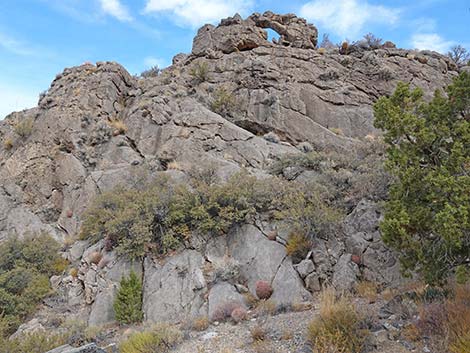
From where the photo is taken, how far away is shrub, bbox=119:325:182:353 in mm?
7203

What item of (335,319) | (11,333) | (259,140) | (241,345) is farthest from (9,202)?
(335,319)

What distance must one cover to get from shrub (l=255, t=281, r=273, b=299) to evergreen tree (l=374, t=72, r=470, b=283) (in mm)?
4095

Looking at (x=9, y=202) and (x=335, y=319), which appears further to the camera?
(x=9, y=202)

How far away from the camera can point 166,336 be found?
7.54m

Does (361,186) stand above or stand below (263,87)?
below

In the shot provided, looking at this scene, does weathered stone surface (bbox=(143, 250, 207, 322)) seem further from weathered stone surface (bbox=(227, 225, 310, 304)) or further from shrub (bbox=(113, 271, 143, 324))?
weathered stone surface (bbox=(227, 225, 310, 304))

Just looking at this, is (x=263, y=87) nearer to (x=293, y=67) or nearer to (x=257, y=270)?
(x=293, y=67)

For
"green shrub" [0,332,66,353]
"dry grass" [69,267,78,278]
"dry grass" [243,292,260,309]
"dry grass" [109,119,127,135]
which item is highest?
"dry grass" [109,119,127,135]

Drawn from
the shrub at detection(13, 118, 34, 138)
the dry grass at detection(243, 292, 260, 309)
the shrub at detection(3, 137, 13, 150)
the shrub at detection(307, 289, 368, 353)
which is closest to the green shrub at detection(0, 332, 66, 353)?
the dry grass at detection(243, 292, 260, 309)

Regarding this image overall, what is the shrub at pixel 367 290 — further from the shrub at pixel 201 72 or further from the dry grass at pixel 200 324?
the shrub at pixel 201 72

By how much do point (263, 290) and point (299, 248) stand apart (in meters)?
1.68

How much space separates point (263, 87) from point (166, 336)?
1693 cm

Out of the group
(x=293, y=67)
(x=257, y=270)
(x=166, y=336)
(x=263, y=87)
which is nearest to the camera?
(x=166, y=336)

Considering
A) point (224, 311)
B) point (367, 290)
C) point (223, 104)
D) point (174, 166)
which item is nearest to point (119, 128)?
point (174, 166)
